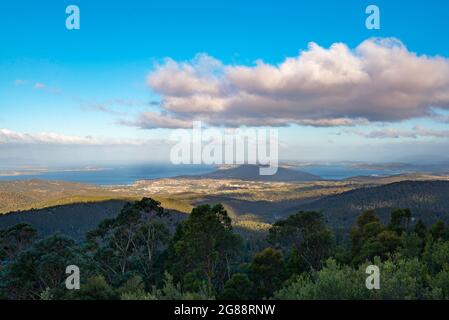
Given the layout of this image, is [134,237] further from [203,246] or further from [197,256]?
[203,246]

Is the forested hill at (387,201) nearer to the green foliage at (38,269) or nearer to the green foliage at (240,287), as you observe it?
the green foliage at (240,287)

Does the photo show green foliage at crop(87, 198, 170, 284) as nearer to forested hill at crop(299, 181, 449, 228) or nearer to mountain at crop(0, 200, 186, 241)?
mountain at crop(0, 200, 186, 241)

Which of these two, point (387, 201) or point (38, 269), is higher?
point (38, 269)

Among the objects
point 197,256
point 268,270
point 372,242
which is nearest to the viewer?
point 197,256

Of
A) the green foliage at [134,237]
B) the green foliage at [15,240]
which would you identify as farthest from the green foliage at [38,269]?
the green foliage at [15,240]

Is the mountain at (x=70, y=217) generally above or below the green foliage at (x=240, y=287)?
below

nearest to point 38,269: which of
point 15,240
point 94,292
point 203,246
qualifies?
point 94,292
